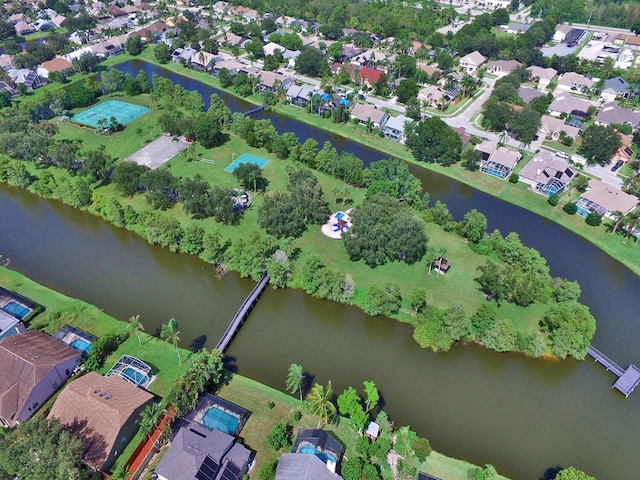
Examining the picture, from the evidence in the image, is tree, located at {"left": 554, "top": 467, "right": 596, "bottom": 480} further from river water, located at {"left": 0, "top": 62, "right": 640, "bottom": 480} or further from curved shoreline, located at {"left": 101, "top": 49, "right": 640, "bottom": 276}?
curved shoreline, located at {"left": 101, "top": 49, "right": 640, "bottom": 276}

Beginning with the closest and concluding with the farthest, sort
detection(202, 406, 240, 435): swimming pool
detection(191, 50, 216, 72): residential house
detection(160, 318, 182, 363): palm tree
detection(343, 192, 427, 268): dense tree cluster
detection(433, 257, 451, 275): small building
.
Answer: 1. detection(202, 406, 240, 435): swimming pool
2. detection(160, 318, 182, 363): palm tree
3. detection(343, 192, 427, 268): dense tree cluster
4. detection(433, 257, 451, 275): small building
5. detection(191, 50, 216, 72): residential house

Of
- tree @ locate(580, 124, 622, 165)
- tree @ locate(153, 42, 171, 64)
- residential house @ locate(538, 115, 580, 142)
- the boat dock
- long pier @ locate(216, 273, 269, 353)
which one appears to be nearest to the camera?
the boat dock

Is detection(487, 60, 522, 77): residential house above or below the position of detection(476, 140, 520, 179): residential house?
above

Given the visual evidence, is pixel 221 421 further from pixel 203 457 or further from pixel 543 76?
pixel 543 76

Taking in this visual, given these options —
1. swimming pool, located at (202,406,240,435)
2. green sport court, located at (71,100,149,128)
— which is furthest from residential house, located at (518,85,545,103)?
swimming pool, located at (202,406,240,435)

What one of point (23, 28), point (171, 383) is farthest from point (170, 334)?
point (23, 28)

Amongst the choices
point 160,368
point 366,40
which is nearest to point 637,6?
point 366,40

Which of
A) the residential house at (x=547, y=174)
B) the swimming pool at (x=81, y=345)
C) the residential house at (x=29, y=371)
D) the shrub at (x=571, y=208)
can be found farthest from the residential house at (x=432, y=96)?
the residential house at (x=29, y=371)

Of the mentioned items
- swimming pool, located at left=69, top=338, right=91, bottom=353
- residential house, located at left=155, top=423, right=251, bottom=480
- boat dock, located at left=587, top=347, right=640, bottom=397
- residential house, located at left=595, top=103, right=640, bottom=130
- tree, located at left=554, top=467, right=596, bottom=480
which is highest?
residential house, located at left=595, top=103, right=640, bottom=130
